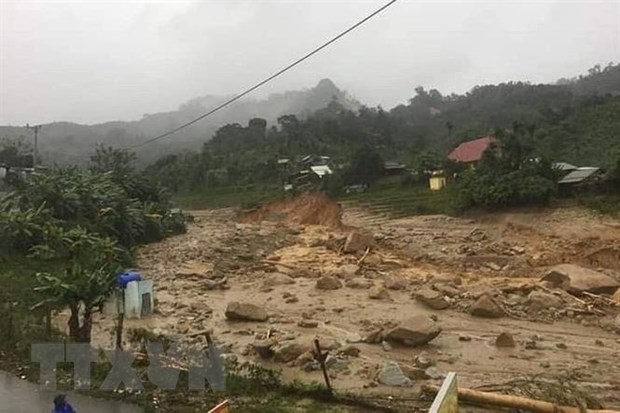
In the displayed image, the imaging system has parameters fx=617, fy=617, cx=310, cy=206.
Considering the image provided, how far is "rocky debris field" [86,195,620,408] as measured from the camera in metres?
11.0

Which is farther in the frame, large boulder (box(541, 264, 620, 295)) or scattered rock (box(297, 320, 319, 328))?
large boulder (box(541, 264, 620, 295))

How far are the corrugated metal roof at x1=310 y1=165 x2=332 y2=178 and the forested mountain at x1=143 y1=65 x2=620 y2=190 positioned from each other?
1802mm

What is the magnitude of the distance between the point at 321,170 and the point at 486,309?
35.5 metres

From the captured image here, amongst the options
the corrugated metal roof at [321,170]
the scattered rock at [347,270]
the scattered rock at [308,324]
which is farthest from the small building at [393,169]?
the scattered rock at [308,324]

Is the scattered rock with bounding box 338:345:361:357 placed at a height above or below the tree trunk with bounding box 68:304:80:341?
below

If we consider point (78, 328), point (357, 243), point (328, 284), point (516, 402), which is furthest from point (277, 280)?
point (516, 402)

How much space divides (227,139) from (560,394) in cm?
7107

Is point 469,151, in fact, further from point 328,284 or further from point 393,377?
point 393,377

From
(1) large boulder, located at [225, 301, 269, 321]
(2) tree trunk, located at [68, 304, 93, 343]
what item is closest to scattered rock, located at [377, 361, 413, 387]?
(2) tree trunk, located at [68, 304, 93, 343]

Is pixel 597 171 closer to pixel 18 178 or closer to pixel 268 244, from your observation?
pixel 268 244

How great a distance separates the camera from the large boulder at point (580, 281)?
1669cm

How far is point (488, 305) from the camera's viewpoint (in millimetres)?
14805

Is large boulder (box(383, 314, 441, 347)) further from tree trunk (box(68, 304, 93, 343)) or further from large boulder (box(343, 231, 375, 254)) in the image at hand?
large boulder (box(343, 231, 375, 254))

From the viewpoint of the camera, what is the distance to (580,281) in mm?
16969
